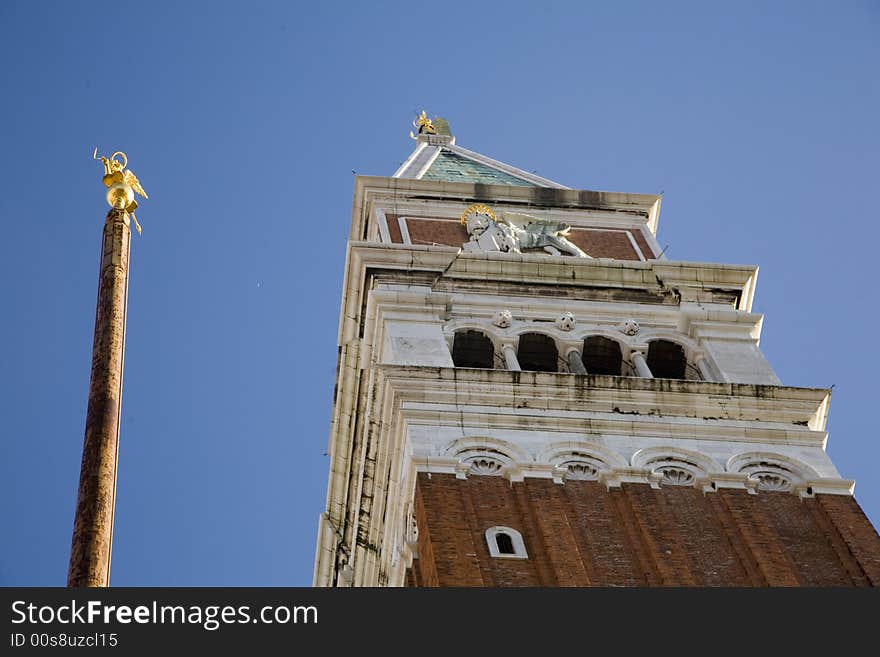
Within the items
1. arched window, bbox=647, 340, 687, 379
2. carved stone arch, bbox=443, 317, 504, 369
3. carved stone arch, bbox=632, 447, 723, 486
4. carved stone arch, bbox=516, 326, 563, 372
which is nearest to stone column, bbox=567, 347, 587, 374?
carved stone arch, bbox=516, 326, 563, 372

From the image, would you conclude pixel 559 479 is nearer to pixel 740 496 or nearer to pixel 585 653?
pixel 740 496

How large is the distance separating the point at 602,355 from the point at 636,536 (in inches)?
346

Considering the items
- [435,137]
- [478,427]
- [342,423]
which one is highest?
[435,137]

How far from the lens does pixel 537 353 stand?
1976 inches

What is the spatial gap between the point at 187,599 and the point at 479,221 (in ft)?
88.2

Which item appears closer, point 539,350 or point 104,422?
point 104,422

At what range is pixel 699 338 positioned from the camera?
1993 inches

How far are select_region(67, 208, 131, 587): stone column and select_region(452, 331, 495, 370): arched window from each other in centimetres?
1240

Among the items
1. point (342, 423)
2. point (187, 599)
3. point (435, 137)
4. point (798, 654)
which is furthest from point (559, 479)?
point (435, 137)

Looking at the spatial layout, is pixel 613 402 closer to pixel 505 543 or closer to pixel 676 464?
pixel 676 464

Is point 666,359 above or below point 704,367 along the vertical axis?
above

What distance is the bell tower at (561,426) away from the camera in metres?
41.7

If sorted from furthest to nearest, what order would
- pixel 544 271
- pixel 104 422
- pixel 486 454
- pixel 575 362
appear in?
pixel 544 271, pixel 575 362, pixel 486 454, pixel 104 422

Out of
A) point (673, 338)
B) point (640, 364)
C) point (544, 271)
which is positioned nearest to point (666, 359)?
point (673, 338)
